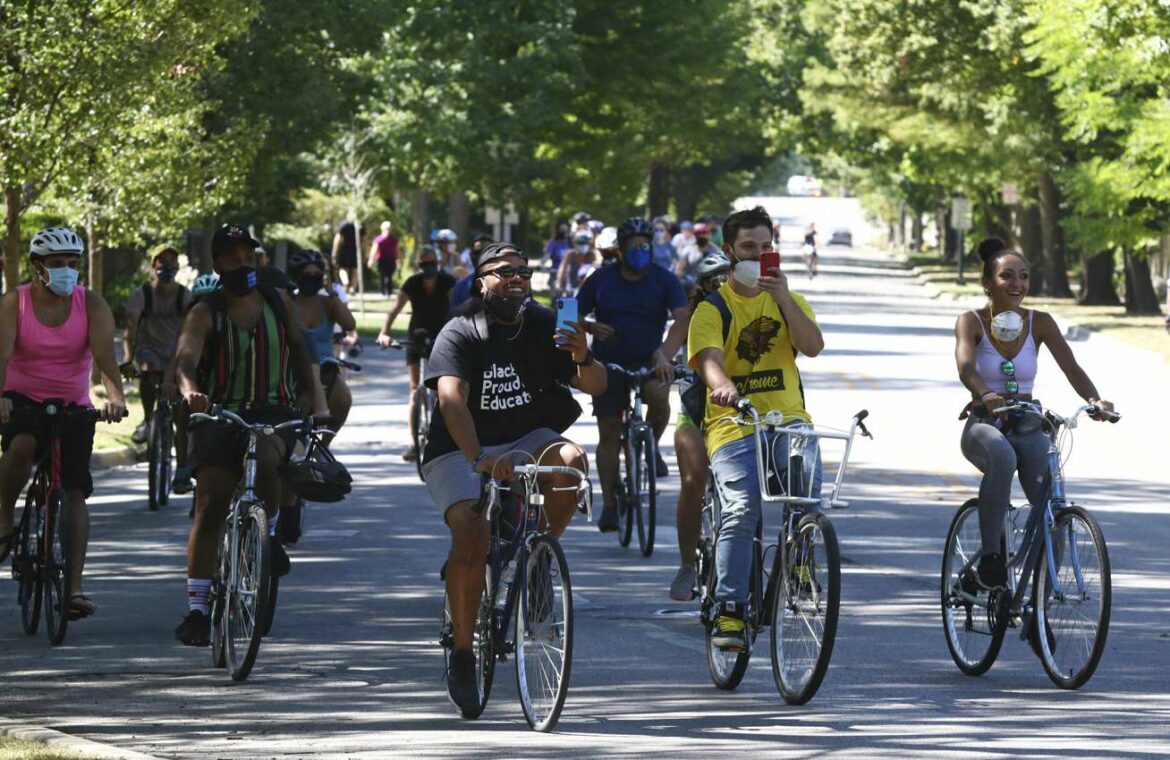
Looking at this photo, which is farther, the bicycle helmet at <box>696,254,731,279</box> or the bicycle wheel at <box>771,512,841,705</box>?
the bicycle helmet at <box>696,254,731,279</box>

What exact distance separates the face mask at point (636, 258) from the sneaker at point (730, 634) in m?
5.49

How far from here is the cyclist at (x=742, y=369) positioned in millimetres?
8492

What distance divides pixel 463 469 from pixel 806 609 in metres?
1.36

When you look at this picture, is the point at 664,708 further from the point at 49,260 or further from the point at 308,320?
the point at 308,320

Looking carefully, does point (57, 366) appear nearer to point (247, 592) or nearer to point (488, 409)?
point (247, 592)

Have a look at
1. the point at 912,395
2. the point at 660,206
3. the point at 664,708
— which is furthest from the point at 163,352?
the point at 660,206

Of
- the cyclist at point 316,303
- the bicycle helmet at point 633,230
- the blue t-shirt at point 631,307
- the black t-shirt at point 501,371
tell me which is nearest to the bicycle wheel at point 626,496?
the blue t-shirt at point 631,307

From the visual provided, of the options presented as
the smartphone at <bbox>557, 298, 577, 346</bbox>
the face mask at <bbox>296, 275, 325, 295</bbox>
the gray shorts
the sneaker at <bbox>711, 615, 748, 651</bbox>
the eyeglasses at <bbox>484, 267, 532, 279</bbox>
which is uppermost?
the face mask at <bbox>296, 275, 325, 295</bbox>

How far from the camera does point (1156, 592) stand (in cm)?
1176

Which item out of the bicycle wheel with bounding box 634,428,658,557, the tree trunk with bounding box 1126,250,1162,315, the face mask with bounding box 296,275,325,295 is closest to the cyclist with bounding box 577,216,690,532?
the bicycle wheel with bounding box 634,428,658,557

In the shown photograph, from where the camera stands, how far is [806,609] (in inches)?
326

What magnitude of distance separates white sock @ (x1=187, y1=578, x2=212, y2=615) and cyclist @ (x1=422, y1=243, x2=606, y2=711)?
1.70m

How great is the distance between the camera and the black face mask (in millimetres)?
9578

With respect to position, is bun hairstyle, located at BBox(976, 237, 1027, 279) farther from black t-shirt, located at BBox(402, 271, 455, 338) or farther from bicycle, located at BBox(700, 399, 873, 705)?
black t-shirt, located at BBox(402, 271, 455, 338)
